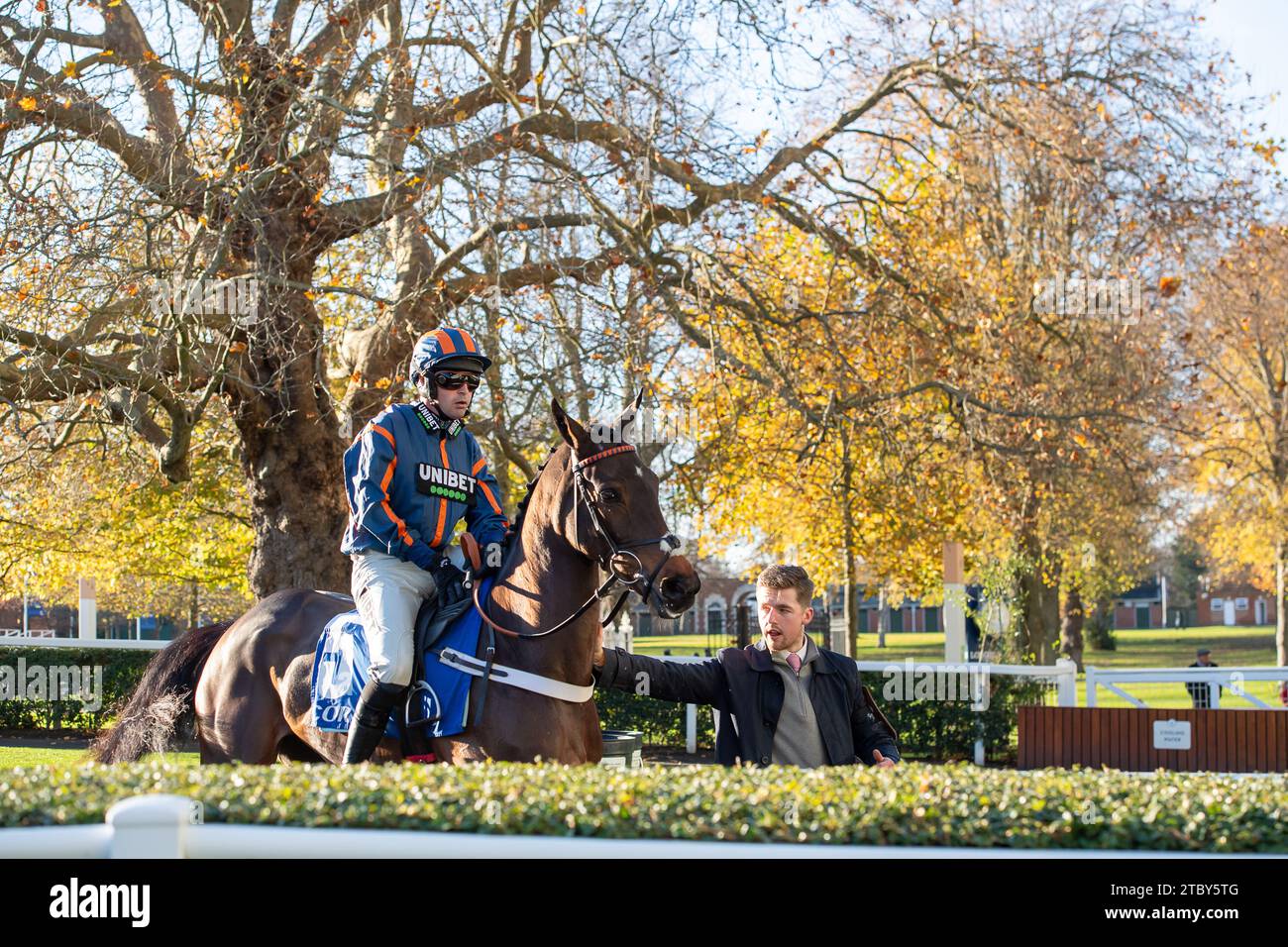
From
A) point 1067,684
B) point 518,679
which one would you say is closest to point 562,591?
point 518,679

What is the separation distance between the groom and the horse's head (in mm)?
373

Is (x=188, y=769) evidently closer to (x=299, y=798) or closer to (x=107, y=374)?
(x=299, y=798)

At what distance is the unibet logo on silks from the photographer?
208 inches

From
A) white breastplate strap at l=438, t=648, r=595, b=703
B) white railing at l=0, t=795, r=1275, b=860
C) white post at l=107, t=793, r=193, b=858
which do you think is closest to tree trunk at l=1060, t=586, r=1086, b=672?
white breastplate strap at l=438, t=648, r=595, b=703

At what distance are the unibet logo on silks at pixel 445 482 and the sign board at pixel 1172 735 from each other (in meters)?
8.50

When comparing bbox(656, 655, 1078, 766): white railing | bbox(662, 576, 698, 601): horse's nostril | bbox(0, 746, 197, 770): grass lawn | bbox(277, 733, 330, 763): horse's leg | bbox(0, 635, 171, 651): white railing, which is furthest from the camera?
bbox(0, 635, 171, 651): white railing

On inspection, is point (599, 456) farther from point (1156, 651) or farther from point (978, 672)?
point (1156, 651)

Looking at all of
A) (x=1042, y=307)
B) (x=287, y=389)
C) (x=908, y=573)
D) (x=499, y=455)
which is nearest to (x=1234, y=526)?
(x=908, y=573)

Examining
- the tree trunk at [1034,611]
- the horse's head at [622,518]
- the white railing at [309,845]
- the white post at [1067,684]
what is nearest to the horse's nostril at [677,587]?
the horse's head at [622,518]

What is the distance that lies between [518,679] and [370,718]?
2.03 ft

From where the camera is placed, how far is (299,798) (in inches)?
127

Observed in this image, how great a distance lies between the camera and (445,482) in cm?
538

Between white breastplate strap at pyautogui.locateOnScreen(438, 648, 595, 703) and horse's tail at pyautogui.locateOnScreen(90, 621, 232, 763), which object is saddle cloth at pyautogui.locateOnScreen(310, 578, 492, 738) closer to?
white breastplate strap at pyautogui.locateOnScreen(438, 648, 595, 703)
